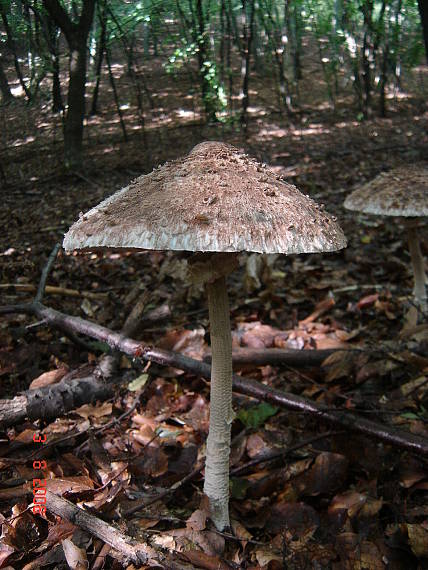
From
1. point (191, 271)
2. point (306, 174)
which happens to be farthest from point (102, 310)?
point (306, 174)

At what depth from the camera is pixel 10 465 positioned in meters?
2.45

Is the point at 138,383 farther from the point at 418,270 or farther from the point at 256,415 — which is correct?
the point at 418,270

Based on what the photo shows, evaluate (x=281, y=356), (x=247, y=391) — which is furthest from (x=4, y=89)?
(x=247, y=391)

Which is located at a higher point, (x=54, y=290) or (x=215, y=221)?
(x=215, y=221)

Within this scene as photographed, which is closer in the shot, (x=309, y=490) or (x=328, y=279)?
(x=309, y=490)

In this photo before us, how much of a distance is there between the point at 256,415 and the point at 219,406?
948mm

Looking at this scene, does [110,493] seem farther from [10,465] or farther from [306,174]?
[306,174]

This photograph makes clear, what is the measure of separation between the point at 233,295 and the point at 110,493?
278cm

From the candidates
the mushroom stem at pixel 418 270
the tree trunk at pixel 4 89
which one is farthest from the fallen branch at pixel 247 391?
the tree trunk at pixel 4 89

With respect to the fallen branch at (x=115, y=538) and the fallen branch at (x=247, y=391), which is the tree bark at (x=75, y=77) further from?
the fallen branch at (x=115, y=538)

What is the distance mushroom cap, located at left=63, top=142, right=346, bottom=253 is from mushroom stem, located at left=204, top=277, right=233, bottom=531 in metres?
0.47

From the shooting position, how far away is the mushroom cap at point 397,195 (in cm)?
336

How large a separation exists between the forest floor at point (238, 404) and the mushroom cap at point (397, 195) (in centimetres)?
99

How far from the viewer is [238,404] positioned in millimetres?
3336
